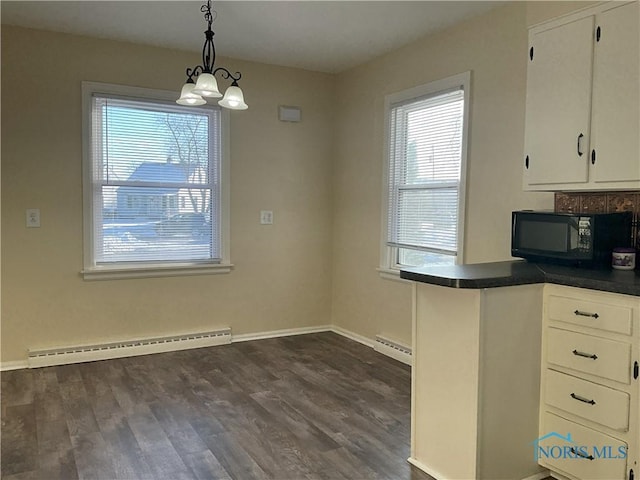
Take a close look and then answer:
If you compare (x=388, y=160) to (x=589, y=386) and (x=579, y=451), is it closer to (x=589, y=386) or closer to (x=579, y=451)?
(x=589, y=386)

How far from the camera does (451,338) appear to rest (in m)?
2.28

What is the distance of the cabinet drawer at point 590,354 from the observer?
2.06 metres

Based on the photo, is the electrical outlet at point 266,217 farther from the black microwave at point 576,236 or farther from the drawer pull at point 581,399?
the drawer pull at point 581,399

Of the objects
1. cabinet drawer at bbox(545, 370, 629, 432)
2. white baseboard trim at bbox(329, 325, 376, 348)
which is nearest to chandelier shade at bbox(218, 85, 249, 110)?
cabinet drawer at bbox(545, 370, 629, 432)

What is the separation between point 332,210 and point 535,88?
8.47ft

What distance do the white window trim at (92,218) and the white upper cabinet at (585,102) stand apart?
2.55m

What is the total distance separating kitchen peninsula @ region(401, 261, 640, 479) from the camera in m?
2.16

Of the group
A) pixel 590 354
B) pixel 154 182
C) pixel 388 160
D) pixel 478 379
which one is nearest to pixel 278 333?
pixel 154 182

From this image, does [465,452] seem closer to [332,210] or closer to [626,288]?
[626,288]

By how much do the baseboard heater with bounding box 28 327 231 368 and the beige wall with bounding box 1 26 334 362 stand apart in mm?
75

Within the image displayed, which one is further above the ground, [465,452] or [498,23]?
[498,23]

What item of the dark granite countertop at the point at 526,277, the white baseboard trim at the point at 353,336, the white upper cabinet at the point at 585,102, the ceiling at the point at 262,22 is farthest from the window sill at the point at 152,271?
the white upper cabinet at the point at 585,102

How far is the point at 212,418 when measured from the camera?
9.77 feet

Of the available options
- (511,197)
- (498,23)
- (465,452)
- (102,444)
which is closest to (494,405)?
(465,452)
